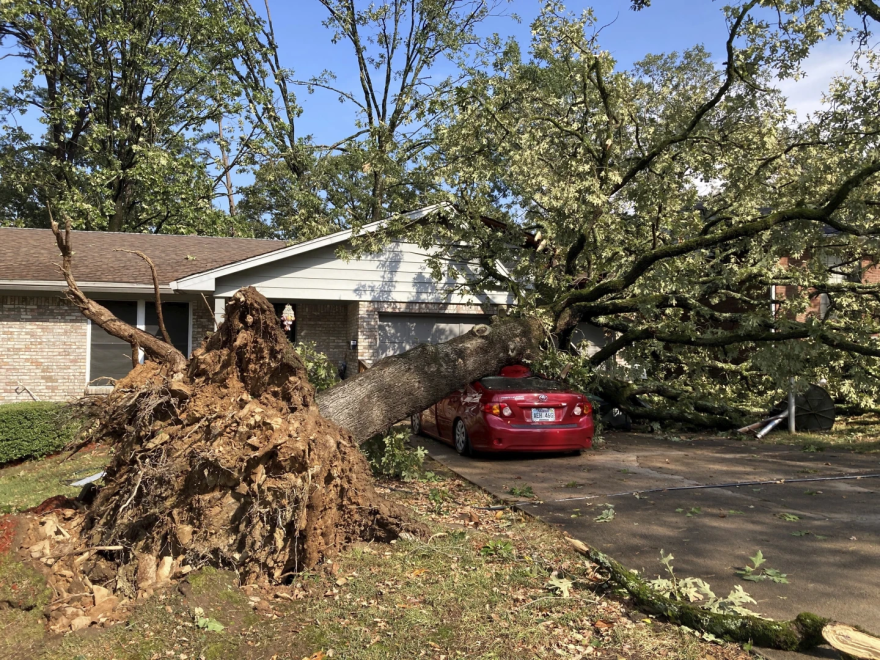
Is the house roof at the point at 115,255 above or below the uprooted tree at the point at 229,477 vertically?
above

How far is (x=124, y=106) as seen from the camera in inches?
918

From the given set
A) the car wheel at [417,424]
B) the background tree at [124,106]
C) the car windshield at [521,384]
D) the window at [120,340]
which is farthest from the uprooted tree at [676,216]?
the background tree at [124,106]

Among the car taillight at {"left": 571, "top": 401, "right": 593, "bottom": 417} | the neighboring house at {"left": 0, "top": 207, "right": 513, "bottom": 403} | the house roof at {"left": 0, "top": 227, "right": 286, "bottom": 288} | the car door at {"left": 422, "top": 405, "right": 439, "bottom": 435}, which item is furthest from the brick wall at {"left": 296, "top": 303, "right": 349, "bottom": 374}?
the car taillight at {"left": 571, "top": 401, "right": 593, "bottom": 417}

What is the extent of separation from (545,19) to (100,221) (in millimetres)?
17183

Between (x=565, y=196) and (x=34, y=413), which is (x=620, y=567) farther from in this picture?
(x=34, y=413)

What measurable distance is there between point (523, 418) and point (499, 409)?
38 centimetres

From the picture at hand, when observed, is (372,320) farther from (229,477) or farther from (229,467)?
(229,467)

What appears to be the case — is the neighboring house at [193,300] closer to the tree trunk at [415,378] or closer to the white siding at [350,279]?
the white siding at [350,279]

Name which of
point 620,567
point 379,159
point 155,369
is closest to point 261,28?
point 379,159

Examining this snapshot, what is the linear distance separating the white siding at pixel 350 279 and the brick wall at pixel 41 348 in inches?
124

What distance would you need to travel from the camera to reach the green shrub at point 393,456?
794 centimetres

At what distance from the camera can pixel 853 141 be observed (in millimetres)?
10875

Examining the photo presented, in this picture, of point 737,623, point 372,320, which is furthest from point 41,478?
point 737,623

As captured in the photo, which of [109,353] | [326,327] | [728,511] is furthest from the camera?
[326,327]
